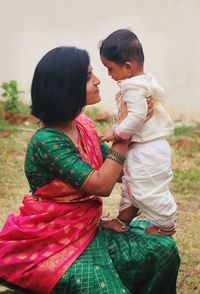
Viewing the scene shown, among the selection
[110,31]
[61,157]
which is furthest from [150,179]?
[110,31]

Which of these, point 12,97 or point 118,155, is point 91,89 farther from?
point 12,97

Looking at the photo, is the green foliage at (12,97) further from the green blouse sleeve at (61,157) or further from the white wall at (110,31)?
the green blouse sleeve at (61,157)

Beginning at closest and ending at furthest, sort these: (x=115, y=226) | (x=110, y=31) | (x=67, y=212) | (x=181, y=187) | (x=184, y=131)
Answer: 1. (x=67, y=212)
2. (x=115, y=226)
3. (x=181, y=187)
4. (x=184, y=131)
5. (x=110, y=31)

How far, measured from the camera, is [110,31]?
9344mm

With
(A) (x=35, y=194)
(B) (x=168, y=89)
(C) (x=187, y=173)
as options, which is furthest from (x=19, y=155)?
(A) (x=35, y=194)

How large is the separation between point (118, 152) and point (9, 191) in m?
3.35

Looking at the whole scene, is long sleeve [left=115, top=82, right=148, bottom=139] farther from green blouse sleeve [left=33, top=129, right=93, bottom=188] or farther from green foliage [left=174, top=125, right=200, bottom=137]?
green foliage [left=174, top=125, right=200, bottom=137]

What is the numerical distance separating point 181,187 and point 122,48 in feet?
12.0

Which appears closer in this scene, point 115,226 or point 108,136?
point 108,136

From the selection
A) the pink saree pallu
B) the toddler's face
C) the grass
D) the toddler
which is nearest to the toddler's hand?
the toddler

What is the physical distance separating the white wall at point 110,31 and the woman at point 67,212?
247 inches

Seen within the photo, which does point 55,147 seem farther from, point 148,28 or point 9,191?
point 148,28

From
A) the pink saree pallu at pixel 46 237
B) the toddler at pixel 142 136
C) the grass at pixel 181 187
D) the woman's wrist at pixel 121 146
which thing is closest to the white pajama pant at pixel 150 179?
the toddler at pixel 142 136

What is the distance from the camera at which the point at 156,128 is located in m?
3.01
